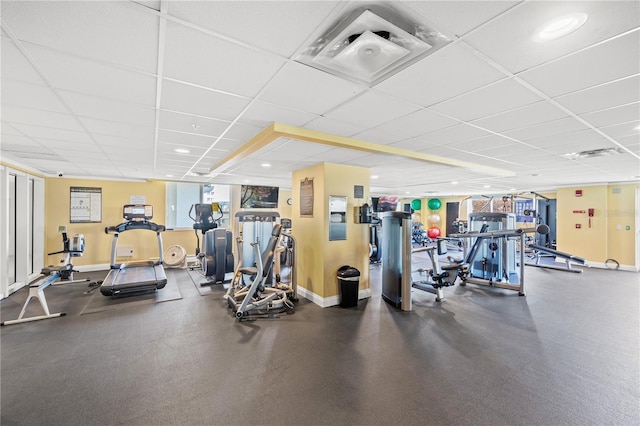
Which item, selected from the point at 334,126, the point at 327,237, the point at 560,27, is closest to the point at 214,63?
the point at 334,126

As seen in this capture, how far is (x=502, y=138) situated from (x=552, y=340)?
8.48 feet

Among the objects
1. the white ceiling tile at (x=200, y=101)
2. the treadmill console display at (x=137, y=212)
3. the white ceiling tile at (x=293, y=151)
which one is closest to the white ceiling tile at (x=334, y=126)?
the white ceiling tile at (x=293, y=151)

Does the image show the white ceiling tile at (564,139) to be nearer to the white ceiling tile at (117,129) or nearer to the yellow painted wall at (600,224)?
the white ceiling tile at (117,129)

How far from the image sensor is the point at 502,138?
3.42 meters

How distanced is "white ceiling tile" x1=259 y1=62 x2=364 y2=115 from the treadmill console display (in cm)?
566

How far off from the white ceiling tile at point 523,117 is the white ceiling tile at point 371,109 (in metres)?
0.90

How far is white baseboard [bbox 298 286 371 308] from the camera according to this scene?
4.63 metres

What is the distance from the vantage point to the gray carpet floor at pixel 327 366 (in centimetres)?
216

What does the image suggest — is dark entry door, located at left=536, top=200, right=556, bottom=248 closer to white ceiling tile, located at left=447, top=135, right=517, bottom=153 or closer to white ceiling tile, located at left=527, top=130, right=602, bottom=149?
white ceiling tile, located at left=527, top=130, right=602, bottom=149

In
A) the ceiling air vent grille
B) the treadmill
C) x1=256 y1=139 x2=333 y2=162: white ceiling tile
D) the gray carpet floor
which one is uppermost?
the ceiling air vent grille

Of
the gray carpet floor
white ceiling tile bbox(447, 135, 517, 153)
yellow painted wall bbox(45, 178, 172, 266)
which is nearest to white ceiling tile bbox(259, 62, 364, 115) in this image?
white ceiling tile bbox(447, 135, 517, 153)

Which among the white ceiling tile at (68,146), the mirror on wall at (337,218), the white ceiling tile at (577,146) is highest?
the white ceiling tile at (68,146)

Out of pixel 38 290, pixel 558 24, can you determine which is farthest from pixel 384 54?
pixel 38 290

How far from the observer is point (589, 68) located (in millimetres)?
1781
